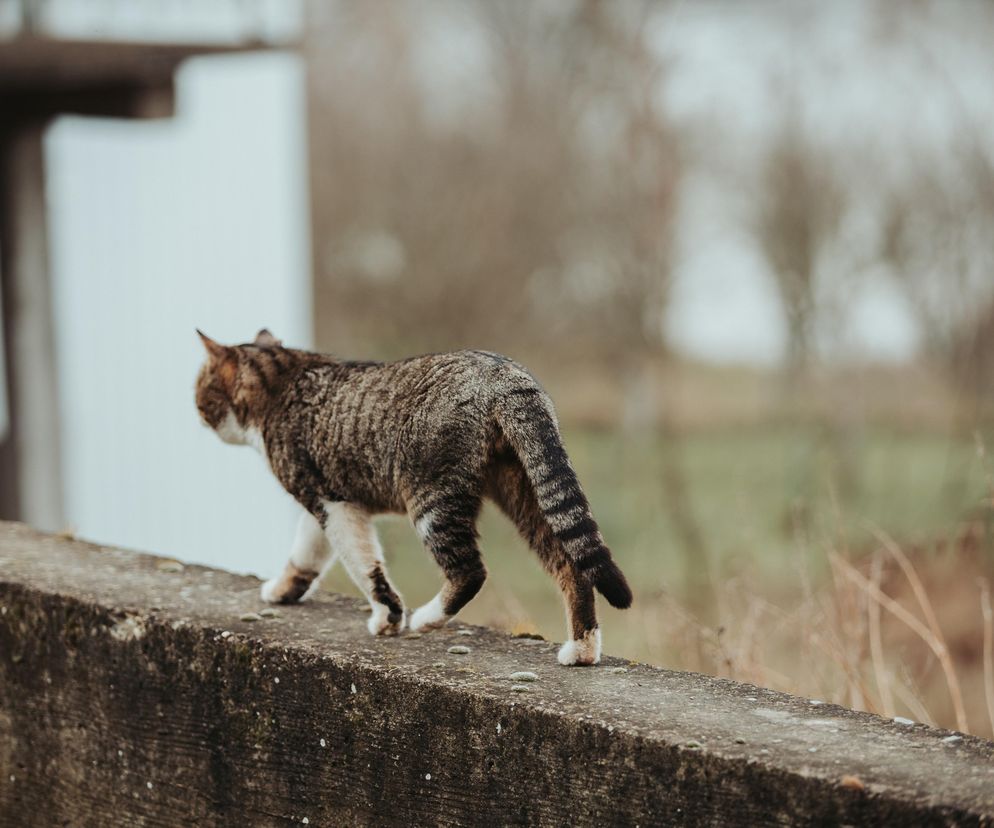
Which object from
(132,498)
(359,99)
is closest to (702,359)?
(359,99)

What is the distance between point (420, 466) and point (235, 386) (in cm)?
69

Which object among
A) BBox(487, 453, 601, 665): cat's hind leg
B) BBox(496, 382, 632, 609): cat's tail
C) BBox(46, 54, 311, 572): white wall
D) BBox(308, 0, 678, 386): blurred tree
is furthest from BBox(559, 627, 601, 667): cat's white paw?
BBox(308, 0, 678, 386): blurred tree

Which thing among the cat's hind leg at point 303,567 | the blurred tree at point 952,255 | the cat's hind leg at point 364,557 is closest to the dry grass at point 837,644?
the cat's hind leg at point 364,557

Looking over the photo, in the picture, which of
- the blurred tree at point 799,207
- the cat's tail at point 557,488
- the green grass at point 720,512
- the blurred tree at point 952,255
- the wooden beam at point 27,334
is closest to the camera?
the cat's tail at point 557,488

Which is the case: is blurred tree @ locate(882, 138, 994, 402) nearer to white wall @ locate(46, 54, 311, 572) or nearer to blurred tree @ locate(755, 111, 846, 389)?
Result: blurred tree @ locate(755, 111, 846, 389)

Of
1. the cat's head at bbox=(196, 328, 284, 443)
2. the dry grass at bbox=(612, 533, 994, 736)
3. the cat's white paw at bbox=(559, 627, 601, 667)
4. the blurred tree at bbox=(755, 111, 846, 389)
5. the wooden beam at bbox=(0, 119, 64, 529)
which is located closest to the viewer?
the cat's white paw at bbox=(559, 627, 601, 667)

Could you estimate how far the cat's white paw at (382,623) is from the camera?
257 cm

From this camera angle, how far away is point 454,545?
8.20ft

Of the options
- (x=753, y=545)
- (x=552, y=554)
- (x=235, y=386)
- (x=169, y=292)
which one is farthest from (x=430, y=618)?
(x=169, y=292)

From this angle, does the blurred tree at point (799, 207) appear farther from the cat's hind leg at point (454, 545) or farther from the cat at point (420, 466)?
the cat's hind leg at point (454, 545)

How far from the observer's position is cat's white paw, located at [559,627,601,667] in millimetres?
2385

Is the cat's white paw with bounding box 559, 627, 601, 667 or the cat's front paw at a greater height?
the cat's front paw

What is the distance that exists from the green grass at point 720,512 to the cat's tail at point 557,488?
800 mm

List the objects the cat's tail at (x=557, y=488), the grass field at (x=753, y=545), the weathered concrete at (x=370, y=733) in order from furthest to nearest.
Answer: the grass field at (x=753, y=545), the cat's tail at (x=557, y=488), the weathered concrete at (x=370, y=733)
